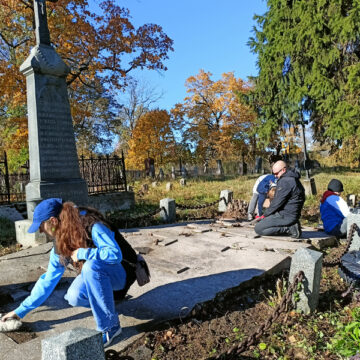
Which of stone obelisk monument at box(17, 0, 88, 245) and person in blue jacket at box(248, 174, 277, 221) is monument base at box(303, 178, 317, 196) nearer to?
person in blue jacket at box(248, 174, 277, 221)

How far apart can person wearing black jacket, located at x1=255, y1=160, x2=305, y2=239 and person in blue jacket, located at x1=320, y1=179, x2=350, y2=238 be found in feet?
2.34

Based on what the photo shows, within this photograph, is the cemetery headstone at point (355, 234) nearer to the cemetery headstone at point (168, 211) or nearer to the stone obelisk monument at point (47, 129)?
the cemetery headstone at point (168, 211)

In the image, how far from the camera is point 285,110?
603 inches

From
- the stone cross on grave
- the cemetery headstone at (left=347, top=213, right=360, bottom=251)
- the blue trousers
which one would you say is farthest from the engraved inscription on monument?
the cemetery headstone at (left=347, top=213, right=360, bottom=251)

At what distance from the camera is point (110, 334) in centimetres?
267

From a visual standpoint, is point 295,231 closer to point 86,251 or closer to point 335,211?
point 335,211

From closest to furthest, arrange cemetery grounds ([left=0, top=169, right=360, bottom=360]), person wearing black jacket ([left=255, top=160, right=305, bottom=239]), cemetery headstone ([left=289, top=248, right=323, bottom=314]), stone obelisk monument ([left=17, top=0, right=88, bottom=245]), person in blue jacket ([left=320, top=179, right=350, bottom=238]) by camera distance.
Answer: cemetery grounds ([left=0, top=169, right=360, bottom=360]) < cemetery headstone ([left=289, top=248, right=323, bottom=314]) < person wearing black jacket ([left=255, top=160, right=305, bottom=239]) < person in blue jacket ([left=320, top=179, right=350, bottom=238]) < stone obelisk monument ([left=17, top=0, right=88, bottom=245])

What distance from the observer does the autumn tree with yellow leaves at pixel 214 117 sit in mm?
28031

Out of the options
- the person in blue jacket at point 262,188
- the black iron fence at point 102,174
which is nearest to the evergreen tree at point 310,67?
the person in blue jacket at point 262,188

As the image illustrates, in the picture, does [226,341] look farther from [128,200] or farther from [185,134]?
[185,134]

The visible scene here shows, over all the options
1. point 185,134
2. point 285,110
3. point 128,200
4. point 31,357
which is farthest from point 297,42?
point 185,134

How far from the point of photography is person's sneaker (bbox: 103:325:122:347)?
263 cm

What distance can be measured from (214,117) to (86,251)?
28909 mm

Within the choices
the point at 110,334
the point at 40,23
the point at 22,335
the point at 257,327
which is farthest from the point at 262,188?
the point at 40,23
